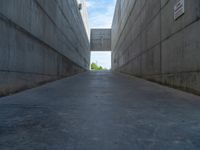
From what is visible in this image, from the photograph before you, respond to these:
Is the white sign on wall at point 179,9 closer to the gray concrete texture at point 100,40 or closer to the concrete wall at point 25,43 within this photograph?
the concrete wall at point 25,43

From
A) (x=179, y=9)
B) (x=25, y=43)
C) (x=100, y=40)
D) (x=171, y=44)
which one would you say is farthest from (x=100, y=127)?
(x=100, y=40)

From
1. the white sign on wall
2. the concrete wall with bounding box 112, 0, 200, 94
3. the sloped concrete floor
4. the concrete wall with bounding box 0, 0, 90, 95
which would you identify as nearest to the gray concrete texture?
the concrete wall with bounding box 112, 0, 200, 94

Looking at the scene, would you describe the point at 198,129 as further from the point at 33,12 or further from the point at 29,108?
the point at 33,12

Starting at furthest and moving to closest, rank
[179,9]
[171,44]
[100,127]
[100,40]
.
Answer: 1. [100,40]
2. [171,44]
3. [179,9]
4. [100,127]

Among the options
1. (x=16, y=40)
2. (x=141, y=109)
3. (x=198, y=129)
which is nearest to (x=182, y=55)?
(x=141, y=109)

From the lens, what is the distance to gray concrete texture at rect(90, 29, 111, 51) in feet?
104

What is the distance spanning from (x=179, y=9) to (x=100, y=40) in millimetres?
27810

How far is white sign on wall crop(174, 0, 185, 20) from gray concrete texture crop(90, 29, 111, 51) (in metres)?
27.3

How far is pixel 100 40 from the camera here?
1256 inches

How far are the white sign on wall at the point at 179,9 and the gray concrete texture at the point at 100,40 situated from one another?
2731 cm

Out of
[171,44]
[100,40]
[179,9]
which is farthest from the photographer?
[100,40]

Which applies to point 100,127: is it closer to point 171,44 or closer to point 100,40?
point 171,44

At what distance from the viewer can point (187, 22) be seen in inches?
163

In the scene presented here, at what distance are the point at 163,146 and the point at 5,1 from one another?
362cm
